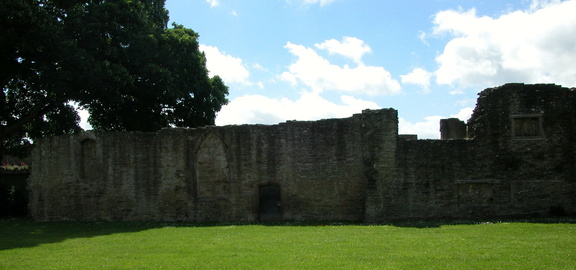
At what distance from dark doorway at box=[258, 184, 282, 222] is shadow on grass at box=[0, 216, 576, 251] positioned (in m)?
1.85

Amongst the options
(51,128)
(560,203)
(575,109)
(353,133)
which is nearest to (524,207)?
(560,203)

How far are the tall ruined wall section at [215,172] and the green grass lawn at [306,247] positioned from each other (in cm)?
276

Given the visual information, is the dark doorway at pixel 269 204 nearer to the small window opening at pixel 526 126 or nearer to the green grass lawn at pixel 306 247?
the green grass lawn at pixel 306 247

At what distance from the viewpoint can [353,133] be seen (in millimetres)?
21156

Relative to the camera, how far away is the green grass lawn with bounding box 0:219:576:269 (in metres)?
11.1

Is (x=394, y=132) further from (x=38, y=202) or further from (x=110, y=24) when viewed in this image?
(x=38, y=202)

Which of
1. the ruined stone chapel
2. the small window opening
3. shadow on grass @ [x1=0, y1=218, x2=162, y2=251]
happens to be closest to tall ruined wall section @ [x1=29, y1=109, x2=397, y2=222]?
the ruined stone chapel

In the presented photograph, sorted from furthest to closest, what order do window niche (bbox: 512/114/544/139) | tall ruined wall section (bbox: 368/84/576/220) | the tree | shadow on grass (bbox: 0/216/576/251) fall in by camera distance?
the tree, window niche (bbox: 512/114/544/139), tall ruined wall section (bbox: 368/84/576/220), shadow on grass (bbox: 0/216/576/251)

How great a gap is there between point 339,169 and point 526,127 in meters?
7.81

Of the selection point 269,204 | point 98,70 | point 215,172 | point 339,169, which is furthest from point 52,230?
point 339,169

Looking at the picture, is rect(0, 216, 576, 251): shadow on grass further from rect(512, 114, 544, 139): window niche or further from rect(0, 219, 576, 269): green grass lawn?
rect(512, 114, 544, 139): window niche

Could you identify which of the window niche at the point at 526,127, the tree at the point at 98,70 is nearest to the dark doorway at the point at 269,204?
the tree at the point at 98,70

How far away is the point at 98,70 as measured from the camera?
2566 centimetres

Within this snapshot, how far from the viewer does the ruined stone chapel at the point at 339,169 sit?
20172 millimetres
